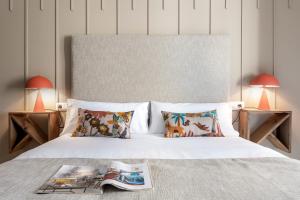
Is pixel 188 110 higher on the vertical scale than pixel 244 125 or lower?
higher

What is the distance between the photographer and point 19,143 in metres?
2.84

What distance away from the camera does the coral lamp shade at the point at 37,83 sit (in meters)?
2.78

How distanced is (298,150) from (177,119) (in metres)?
1.53

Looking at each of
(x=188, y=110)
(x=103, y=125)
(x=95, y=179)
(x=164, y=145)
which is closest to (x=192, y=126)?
(x=188, y=110)

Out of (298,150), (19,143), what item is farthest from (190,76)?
(19,143)

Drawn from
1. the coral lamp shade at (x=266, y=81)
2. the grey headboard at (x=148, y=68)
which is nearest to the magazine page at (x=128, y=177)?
the grey headboard at (x=148, y=68)

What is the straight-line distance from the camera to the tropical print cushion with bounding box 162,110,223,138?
2402 millimetres

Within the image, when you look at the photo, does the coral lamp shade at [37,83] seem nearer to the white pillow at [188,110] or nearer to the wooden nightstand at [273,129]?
the white pillow at [188,110]

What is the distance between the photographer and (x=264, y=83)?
110 inches

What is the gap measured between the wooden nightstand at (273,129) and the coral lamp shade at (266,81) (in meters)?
0.26

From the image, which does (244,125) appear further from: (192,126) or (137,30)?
(137,30)

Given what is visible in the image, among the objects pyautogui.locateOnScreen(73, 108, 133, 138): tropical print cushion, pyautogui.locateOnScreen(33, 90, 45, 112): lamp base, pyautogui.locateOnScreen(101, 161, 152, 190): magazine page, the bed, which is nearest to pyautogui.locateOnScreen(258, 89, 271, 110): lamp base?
the bed

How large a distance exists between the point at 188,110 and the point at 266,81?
847 millimetres

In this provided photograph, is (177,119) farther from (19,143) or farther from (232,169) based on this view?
(19,143)
